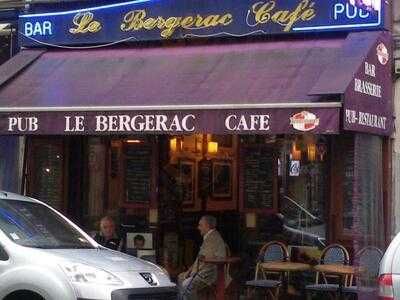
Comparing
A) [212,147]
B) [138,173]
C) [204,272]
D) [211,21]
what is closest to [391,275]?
[204,272]

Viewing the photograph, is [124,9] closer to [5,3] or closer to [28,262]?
[5,3]

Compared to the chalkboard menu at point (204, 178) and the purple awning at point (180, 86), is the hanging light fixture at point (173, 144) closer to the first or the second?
the chalkboard menu at point (204, 178)

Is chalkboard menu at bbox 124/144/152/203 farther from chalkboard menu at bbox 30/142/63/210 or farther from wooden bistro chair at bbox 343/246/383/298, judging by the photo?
wooden bistro chair at bbox 343/246/383/298

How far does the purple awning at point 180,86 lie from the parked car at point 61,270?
6.75 ft

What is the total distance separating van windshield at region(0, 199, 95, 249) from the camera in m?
8.28

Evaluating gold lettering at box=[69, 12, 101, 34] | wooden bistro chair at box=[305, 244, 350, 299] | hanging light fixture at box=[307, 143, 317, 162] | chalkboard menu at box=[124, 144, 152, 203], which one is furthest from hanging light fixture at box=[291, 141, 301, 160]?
gold lettering at box=[69, 12, 101, 34]

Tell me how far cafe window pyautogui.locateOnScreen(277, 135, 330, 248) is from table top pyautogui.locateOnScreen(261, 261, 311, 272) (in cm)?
82

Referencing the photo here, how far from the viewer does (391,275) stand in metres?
6.71

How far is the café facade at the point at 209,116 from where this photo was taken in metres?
A: 9.91

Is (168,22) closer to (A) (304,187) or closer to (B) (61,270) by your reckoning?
(A) (304,187)

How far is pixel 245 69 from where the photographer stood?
10.9 m

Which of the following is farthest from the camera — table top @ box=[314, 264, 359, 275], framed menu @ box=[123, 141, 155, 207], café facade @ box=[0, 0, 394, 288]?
framed menu @ box=[123, 141, 155, 207]

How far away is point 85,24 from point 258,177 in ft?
11.5

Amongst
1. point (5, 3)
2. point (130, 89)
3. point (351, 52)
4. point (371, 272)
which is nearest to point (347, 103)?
point (351, 52)
